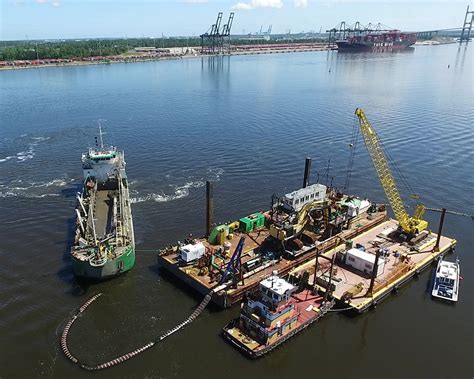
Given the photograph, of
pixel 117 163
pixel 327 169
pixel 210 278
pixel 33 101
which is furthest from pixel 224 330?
pixel 33 101

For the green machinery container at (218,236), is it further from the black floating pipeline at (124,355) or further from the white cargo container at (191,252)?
the black floating pipeline at (124,355)

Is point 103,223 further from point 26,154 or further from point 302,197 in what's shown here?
point 26,154

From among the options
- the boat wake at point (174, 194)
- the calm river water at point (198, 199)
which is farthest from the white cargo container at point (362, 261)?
the boat wake at point (174, 194)

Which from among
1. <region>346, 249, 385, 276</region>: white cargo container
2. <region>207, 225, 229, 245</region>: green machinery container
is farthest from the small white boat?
<region>207, 225, 229, 245</region>: green machinery container

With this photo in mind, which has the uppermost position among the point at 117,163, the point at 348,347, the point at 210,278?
the point at 117,163

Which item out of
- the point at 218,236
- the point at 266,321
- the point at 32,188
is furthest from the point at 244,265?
the point at 32,188

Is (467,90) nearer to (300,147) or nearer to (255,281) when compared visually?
(300,147)

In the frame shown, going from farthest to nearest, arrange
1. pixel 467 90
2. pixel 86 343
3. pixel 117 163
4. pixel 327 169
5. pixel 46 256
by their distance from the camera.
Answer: pixel 467 90
pixel 327 169
pixel 117 163
pixel 46 256
pixel 86 343

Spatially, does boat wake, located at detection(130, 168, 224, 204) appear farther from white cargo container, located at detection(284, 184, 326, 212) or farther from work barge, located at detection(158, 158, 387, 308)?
white cargo container, located at detection(284, 184, 326, 212)
